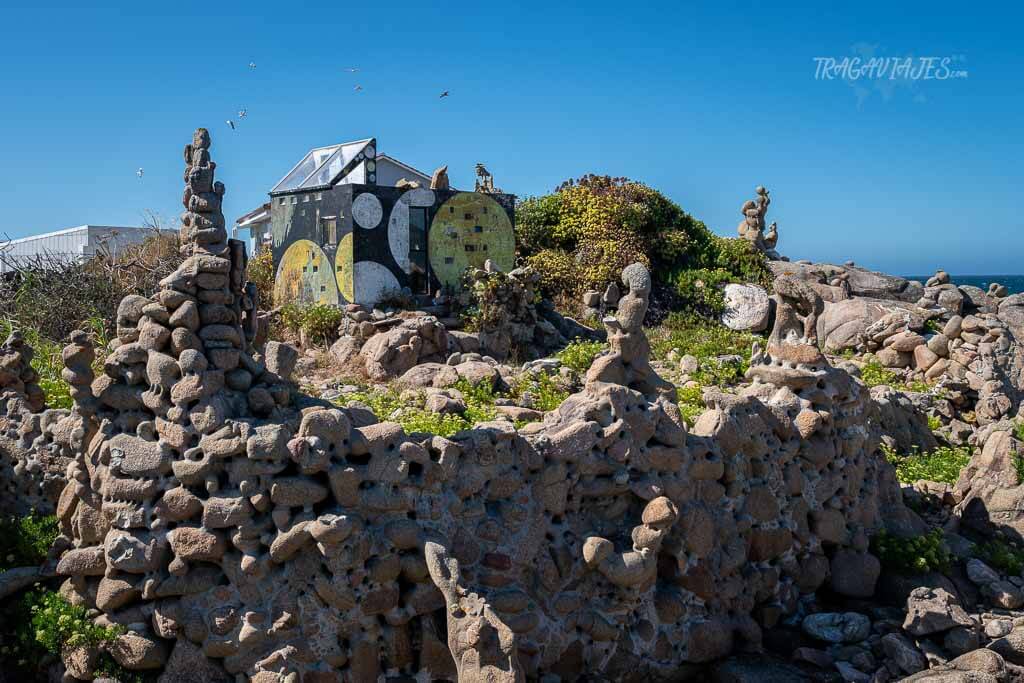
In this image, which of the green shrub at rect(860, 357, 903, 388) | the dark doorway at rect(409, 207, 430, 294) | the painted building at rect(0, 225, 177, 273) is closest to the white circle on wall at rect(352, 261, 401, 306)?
the dark doorway at rect(409, 207, 430, 294)

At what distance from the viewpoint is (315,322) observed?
15.6 meters

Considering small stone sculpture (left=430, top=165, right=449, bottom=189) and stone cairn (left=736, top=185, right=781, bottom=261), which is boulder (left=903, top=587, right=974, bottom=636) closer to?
small stone sculpture (left=430, top=165, right=449, bottom=189)

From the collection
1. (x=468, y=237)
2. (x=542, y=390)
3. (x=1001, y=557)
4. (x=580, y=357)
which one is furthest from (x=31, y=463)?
(x=468, y=237)

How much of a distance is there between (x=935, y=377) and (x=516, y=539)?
11567 mm

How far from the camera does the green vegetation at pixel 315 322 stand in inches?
613

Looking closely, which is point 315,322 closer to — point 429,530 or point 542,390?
point 542,390

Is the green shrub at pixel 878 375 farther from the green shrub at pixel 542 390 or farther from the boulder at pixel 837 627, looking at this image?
the boulder at pixel 837 627

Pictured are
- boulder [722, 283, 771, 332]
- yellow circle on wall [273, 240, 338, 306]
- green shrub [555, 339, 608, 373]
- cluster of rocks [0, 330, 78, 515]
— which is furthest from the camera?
boulder [722, 283, 771, 332]

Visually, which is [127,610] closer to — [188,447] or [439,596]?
[188,447]

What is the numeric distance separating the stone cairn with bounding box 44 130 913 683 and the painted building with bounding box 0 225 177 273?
434 inches

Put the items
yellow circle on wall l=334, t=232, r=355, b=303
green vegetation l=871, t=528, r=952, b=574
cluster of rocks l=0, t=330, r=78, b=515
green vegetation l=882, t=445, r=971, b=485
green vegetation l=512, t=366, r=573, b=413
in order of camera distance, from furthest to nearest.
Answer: yellow circle on wall l=334, t=232, r=355, b=303 → green vegetation l=512, t=366, r=573, b=413 → green vegetation l=882, t=445, r=971, b=485 → green vegetation l=871, t=528, r=952, b=574 → cluster of rocks l=0, t=330, r=78, b=515

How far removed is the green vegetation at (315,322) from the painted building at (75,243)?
9.94 ft

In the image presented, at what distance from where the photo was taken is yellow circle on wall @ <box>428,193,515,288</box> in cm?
1758

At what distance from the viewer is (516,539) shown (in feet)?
19.0
